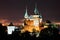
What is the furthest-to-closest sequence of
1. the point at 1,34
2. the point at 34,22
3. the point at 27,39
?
1. the point at 34,22
2. the point at 27,39
3. the point at 1,34

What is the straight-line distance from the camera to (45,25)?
6388cm

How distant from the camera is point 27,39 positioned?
32.4 meters

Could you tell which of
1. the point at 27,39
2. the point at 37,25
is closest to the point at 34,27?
the point at 37,25

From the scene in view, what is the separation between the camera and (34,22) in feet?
220

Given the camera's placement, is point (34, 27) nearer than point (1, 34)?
No

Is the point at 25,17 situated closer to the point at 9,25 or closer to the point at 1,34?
the point at 9,25

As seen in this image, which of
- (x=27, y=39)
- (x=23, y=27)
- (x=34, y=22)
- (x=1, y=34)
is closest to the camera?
(x=1, y=34)

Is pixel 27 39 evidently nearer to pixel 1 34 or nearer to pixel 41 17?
pixel 1 34

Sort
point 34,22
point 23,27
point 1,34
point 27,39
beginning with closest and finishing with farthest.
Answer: point 1,34 → point 27,39 → point 23,27 → point 34,22

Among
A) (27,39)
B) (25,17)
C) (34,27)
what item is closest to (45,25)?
(34,27)

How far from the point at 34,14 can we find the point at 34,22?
1582mm

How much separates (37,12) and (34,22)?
2.45 m

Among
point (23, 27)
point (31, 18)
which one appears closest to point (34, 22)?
point (31, 18)

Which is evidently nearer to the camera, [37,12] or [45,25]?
[45,25]
